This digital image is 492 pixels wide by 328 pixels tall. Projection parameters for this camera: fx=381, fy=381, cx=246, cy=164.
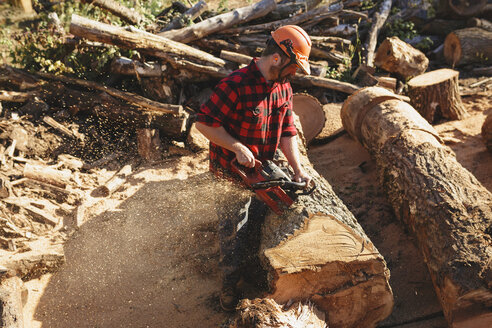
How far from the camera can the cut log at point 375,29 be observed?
6875 millimetres

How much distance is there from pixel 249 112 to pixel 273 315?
4.75ft

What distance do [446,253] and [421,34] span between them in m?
6.42

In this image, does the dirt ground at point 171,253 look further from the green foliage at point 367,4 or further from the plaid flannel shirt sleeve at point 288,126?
the green foliage at point 367,4

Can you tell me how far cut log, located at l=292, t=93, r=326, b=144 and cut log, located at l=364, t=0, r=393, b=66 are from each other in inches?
80.2

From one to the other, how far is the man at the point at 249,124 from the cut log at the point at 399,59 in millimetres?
3958

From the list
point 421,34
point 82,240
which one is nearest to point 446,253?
point 82,240

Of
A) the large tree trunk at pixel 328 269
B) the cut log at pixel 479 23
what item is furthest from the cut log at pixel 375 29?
the large tree trunk at pixel 328 269

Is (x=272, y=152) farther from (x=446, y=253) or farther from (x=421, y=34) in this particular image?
(x=421, y=34)

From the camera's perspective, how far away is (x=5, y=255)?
3.53 metres

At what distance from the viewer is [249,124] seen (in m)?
2.97

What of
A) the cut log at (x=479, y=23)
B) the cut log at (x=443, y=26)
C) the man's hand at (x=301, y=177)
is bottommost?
the man's hand at (x=301, y=177)

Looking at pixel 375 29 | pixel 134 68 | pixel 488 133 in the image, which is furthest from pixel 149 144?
pixel 375 29

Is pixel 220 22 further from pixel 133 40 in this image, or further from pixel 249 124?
pixel 249 124

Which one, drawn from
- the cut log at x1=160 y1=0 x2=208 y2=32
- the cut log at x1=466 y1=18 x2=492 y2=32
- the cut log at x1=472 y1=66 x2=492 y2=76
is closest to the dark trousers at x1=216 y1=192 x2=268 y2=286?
the cut log at x1=160 y1=0 x2=208 y2=32
